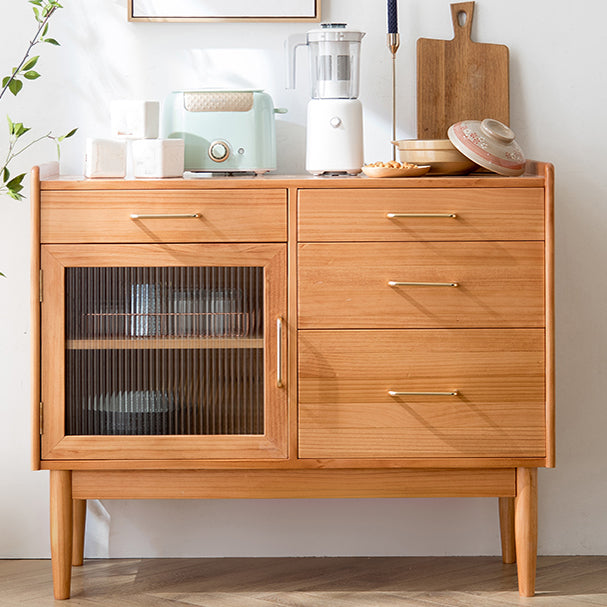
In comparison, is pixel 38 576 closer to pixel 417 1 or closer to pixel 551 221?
pixel 551 221

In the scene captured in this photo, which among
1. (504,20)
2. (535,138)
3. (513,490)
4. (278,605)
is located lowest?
(278,605)

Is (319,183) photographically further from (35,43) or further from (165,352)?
(35,43)

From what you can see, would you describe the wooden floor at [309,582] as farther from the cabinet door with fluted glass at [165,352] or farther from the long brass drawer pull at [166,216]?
the long brass drawer pull at [166,216]

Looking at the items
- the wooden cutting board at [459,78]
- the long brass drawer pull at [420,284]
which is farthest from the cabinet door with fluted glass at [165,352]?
the wooden cutting board at [459,78]

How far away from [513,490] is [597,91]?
114 cm

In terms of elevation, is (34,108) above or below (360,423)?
above

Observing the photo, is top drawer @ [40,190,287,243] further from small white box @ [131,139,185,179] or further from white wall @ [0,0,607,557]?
white wall @ [0,0,607,557]

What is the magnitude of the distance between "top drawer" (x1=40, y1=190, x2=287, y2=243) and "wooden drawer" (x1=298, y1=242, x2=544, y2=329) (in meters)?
0.17

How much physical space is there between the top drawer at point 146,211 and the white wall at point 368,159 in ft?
1.54

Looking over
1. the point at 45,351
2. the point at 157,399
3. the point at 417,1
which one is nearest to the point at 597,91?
the point at 417,1

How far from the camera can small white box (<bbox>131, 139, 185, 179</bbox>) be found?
7.38ft

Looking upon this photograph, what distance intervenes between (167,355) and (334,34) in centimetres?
90

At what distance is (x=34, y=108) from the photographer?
103 inches

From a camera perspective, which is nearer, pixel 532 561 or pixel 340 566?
pixel 532 561
